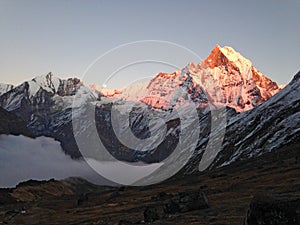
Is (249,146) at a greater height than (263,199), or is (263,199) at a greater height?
(249,146)

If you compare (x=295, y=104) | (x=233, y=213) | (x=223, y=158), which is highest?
(x=295, y=104)

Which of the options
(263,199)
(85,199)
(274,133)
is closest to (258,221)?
(263,199)

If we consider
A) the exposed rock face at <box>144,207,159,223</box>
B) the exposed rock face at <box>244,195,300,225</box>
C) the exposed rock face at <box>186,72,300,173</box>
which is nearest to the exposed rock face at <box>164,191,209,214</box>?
the exposed rock face at <box>144,207,159,223</box>

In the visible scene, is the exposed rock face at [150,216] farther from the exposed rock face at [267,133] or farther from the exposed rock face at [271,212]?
the exposed rock face at [267,133]

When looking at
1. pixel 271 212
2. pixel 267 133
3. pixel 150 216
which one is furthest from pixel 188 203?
pixel 267 133

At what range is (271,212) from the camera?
17.3m

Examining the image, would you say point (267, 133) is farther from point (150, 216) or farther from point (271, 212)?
point (271, 212)

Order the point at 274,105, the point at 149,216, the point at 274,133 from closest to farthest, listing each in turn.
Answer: the point at 149,216, the point at 274,133, the point at 274,105

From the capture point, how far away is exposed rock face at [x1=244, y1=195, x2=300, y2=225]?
17047 mm

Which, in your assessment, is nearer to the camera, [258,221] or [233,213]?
[258,221]

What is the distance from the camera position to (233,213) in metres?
32.2

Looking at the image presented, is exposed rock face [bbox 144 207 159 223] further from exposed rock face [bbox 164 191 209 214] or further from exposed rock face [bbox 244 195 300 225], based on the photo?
exposed rock face [bbox 244 195 300 225]

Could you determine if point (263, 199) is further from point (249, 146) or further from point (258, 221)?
point (249, 146)

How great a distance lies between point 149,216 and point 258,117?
553 ft
